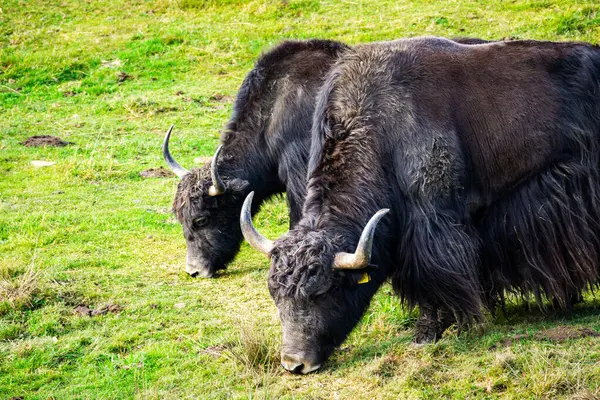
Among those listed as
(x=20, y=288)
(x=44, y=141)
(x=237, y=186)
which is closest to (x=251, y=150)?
(x=237, y=186)

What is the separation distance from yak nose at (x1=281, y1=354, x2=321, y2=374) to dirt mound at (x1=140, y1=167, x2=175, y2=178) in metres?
5.20

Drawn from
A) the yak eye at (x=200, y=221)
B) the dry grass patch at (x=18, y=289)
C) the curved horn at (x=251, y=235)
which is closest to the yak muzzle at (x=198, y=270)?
the yak eye at (x=200, y=221)

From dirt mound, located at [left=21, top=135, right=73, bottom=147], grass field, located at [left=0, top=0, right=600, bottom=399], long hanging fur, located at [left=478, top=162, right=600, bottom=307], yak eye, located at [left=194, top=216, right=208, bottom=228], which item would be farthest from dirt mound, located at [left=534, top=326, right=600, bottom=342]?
dirt mound, located at [left=21, top=135, right=73, bottom=147]

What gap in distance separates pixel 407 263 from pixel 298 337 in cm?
89

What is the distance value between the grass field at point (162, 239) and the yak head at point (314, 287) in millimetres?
198

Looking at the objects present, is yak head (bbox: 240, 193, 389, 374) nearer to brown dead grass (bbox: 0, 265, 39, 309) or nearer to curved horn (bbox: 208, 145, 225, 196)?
curved horn (bbox: 208, 145, 225, 196)

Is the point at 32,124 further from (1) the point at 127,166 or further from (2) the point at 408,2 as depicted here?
(2) the point at 408,2

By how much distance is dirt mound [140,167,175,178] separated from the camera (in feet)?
32.1

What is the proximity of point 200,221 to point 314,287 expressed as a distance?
2808 mm

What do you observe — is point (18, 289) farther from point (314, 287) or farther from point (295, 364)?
point (314, 287)

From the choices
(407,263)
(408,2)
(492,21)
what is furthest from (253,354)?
(408,2)

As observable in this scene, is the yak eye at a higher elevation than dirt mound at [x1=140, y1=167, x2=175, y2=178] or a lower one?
higher

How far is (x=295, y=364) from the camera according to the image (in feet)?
16.1

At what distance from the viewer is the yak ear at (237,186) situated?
7.33 metres
